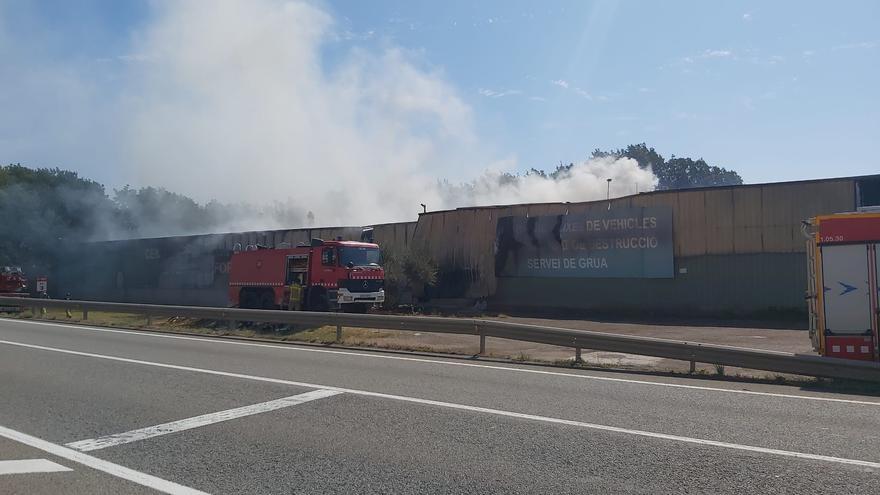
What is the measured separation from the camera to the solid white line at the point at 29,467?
19.4 ft

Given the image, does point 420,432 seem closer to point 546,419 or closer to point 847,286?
point 546,419

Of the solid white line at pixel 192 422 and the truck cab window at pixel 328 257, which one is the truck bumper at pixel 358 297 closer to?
the truck cab window at pixel 328 257

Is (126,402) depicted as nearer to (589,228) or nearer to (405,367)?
(405,367)

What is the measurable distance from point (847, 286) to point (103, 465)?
11.1 metres

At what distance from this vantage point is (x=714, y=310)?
23906 millimetres

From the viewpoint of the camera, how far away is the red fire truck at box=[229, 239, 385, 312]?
924 inches

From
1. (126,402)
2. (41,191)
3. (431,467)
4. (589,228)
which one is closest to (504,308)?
(589,228)

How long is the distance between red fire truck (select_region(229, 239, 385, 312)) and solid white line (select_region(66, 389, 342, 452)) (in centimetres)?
1409

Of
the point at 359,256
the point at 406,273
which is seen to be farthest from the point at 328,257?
the point at 406,273

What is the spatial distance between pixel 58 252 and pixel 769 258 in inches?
1787

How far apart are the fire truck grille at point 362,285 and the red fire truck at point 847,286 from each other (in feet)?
50.0

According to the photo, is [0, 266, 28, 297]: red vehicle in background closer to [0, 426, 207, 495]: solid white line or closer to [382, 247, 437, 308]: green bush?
[382, 247, 437, 308]: green bush

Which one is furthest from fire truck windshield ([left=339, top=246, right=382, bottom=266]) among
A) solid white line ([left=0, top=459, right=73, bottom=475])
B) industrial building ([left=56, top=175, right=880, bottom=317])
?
solid white line ([left=0, top=459, right=73, bottom=475])

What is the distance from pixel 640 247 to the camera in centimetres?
2573
